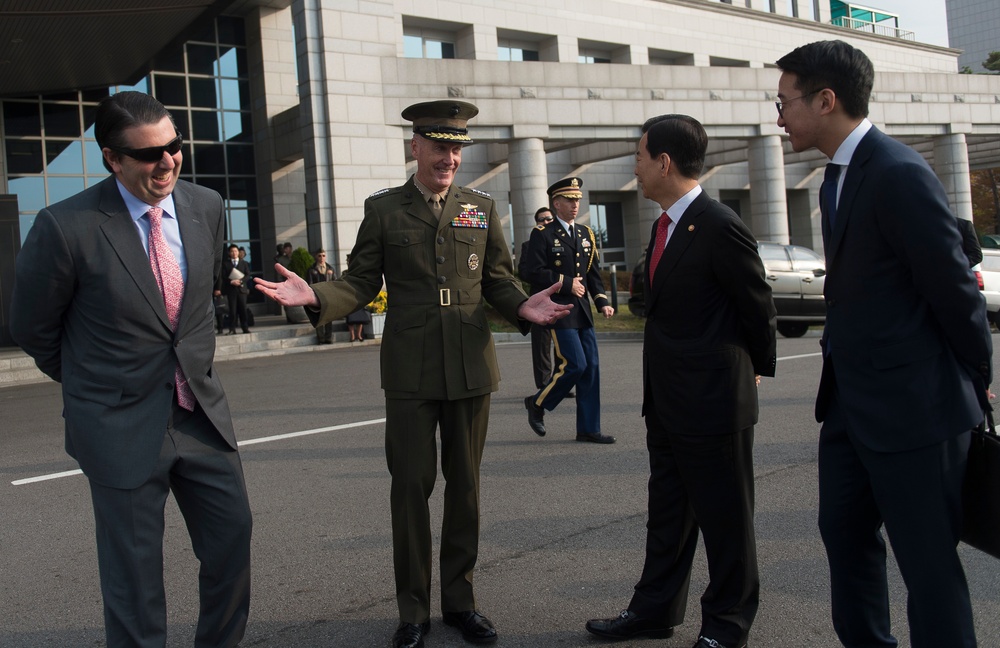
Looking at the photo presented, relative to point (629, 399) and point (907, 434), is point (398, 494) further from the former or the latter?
point (629, 399)

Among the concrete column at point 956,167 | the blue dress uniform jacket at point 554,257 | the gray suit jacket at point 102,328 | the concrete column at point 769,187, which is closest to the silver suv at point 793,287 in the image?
the blue dress uniform jacket at point 554,257

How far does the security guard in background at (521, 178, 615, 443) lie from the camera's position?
7.57 m

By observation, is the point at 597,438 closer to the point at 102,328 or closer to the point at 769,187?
the point at 102,328

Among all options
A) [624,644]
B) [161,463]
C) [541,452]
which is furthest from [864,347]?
[541,452]

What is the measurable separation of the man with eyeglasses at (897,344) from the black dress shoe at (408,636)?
1685 millimetres

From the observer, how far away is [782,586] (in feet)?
13.6

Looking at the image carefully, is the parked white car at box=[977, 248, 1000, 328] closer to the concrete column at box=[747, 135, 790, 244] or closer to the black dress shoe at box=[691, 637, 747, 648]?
the concrete column at box=[747, 135, 790, 244]

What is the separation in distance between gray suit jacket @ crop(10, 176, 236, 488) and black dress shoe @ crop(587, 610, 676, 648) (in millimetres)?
1851

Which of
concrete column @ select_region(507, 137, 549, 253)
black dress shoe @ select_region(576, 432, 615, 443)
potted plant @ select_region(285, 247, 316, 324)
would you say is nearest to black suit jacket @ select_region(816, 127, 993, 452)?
black dress shoe @ select_region(576, 432, 615, 443)

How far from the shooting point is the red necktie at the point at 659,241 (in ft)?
12.2

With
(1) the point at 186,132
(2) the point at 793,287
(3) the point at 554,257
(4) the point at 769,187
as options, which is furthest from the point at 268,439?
(4) the point at 769,187

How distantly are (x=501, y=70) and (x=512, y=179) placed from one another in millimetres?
2884

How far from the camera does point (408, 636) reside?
365 cm

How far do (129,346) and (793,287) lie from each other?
15.7 meters
